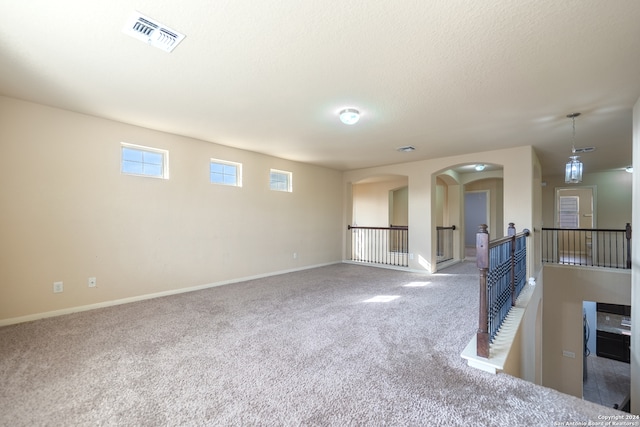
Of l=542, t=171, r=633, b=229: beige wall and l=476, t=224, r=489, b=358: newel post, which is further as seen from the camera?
l=542, t=171, r=633, b=229: beige wall

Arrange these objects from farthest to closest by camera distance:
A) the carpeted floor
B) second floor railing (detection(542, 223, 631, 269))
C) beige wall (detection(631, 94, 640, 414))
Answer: second floor railing (detection(542, 223, 631, 269)), beige wall (detection(631, 94, 640, 414)), the carpeted floor

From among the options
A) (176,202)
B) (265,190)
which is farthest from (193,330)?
(265,190)

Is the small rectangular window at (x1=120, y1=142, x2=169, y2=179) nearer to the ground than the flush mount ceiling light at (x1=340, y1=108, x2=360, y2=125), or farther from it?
nearer to the ground

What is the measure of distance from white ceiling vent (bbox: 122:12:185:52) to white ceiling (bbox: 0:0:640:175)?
0.18 feet

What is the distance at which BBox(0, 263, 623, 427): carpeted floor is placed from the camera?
163cm

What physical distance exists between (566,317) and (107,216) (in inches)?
346

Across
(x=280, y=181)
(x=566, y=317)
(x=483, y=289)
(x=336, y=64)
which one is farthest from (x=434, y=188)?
(x=336, y=64)

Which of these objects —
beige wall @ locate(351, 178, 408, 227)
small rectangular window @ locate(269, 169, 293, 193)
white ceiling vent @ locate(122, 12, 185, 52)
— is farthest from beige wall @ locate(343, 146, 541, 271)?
white ceiling vent @ locate(122, 12, 185, 52)

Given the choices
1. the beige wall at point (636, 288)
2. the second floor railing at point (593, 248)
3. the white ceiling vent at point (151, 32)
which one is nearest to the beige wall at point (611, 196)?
the second floor railing at point (593, 248)

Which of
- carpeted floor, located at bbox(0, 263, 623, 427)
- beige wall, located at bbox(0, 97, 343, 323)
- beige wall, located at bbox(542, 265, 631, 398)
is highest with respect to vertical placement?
beige wall, located at bbox(0, 97, 343, 323)

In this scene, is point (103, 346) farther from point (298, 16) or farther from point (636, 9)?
point (636, 9)

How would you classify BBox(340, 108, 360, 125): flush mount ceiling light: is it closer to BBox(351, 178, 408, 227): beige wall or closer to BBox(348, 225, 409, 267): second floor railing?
BBox(348, 225, 409, 267): second floor railing

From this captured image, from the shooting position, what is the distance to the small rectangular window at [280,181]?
5.86 m

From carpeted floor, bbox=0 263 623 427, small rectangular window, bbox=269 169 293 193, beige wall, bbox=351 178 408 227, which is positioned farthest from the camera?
beige wall, bbox=351 178 408 227
